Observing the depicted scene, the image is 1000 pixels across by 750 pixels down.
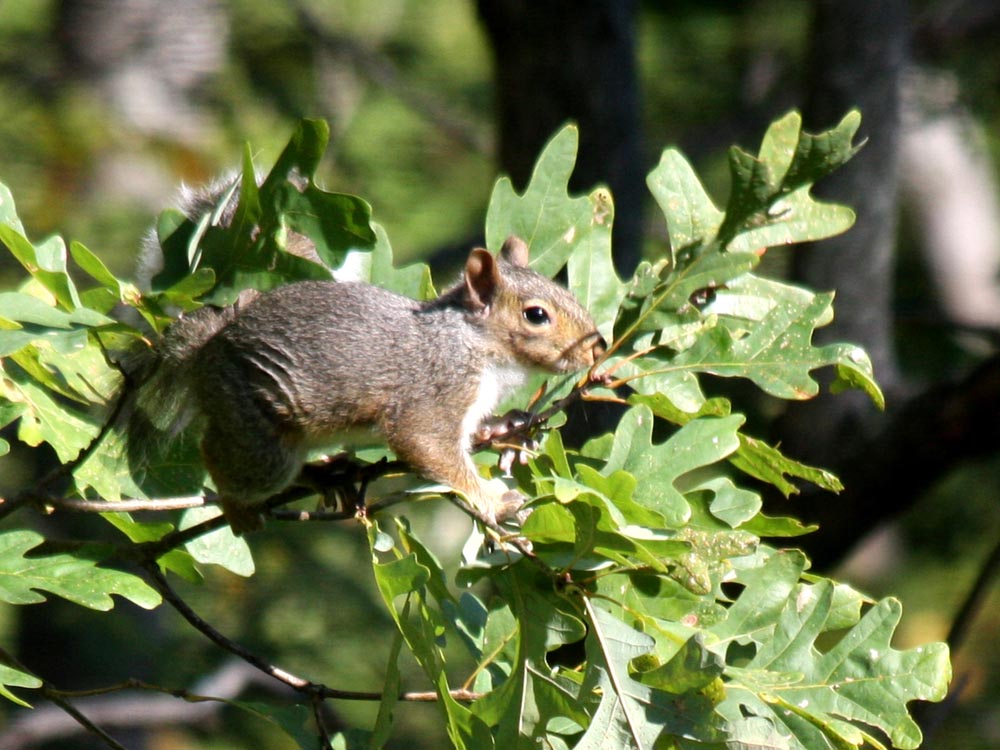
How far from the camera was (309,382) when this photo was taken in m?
2.19

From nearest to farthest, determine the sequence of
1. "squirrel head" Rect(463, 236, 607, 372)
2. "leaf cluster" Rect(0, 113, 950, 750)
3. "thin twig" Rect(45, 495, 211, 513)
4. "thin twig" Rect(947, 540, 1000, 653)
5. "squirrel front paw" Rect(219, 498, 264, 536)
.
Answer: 1. "leaf cluster" Rect(0, 113, 950, 750)
2. "thin twig" Rect(45, 495, 211, 513)
3. "squirrel front paw" Rect(219, 498, 264, 536)
4. "squirrel head" Rect(463, 236, 607, 372)
5. "thin twig" Rect(947, 540, 1000, 653)

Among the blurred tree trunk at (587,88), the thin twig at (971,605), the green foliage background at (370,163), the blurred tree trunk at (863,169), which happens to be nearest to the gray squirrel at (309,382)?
the thin twig at (971,605)

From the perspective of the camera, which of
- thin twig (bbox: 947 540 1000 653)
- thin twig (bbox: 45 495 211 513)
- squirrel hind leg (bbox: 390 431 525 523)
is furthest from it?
thin twig (bbox: 947 540 1000 653)

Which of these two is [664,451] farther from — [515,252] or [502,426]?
[515,252]

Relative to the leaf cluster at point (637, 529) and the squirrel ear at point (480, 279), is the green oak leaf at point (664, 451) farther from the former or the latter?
the squirrel ear at point (480, 279)

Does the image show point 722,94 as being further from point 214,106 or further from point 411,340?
point 411,340

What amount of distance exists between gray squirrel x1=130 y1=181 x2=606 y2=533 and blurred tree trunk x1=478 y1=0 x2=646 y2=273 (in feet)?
5.63

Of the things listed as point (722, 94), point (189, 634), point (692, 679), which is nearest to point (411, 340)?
point (692, 679)

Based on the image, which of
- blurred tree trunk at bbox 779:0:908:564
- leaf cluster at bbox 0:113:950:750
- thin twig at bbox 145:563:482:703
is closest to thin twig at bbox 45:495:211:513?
leaf cluster at bbox 0:113:950:750

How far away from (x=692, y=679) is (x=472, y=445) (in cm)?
70

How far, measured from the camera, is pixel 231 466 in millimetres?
2139

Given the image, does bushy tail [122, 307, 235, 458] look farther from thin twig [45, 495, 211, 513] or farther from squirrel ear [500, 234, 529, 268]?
squirrel ear [500, 234, 529, 268]

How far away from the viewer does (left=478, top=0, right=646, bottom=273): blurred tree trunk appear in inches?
159

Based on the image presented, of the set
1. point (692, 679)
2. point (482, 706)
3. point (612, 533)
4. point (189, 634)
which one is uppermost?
point (612, 533)
